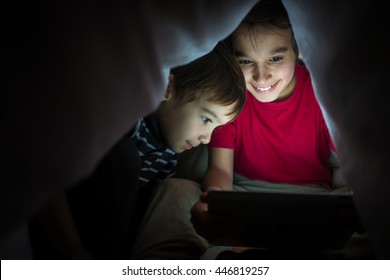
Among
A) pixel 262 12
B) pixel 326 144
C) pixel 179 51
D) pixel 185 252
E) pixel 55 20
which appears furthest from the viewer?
pixel 326 144

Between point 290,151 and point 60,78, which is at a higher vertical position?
point 60,78

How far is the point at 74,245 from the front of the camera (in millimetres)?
609

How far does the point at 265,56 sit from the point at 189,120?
21 centimetres

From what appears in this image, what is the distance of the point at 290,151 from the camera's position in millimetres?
991

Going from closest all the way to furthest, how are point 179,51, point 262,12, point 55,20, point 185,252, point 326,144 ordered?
point 55,20, point 179,51, point 185,252, point 262,12, point 326,144

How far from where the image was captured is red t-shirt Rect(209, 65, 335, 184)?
98 cm

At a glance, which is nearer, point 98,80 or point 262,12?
point 98,80

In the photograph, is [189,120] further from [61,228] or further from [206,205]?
[61,228]

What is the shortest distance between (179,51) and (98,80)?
0.64ft

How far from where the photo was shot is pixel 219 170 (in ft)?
3.15

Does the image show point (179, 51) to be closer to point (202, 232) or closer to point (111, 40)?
point (111, 40)

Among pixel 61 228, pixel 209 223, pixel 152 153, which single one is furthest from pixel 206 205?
pixel 61 228

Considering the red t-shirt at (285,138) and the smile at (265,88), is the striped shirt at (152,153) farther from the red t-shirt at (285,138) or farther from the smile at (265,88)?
the smile at (265,88)
